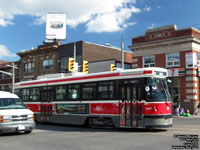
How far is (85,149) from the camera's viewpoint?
8758mm

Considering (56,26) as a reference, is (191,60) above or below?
below

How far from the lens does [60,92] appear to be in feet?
57.6

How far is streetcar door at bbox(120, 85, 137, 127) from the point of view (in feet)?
43.7

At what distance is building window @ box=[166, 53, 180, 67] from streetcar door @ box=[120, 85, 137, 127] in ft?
59.0

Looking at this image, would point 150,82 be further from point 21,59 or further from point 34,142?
point 21,59

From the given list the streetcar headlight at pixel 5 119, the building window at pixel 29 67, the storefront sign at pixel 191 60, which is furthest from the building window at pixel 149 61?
the building window at pixel 29 67

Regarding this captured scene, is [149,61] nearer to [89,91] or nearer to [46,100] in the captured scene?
[46,100]

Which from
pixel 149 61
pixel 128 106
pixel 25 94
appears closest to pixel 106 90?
pixel 128 106

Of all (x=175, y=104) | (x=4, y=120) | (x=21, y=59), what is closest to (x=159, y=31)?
(x=175, y=104)

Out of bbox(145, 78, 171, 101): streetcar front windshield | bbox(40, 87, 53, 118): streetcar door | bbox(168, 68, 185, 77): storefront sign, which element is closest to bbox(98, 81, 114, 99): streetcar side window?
bbox(145, 78, 171, 101): streetcar front windshield

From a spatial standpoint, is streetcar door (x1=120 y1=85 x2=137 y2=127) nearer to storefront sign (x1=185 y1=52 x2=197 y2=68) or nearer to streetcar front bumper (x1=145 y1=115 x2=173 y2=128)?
streetcar front bumper (x1=145 y1=115 x2=173 y2=128)

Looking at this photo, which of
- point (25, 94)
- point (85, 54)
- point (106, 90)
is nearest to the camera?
point (106, 90)

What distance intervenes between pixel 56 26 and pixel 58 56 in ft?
31.1

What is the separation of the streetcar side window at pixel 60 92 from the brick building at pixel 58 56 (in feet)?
65.5
